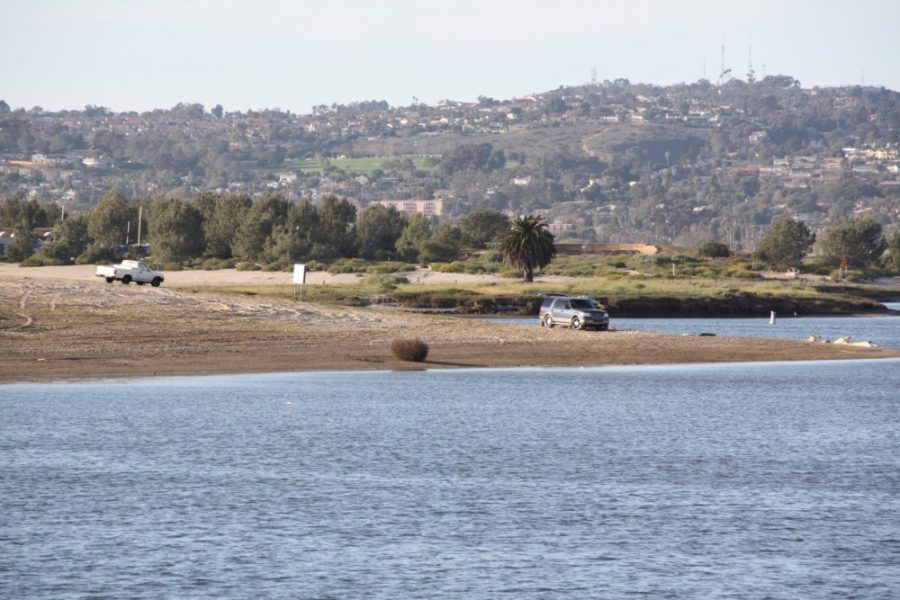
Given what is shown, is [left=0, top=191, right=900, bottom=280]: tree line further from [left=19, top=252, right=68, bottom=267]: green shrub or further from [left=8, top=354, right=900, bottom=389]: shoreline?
[left=8, top=354, right=900, bottom=389]: shoreline

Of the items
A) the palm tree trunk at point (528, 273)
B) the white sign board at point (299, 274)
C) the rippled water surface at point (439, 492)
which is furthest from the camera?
the palm tree trunk at point (528, 273)

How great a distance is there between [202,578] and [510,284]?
309ft

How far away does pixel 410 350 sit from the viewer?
219 ft

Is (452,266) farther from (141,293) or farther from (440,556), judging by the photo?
(440,556)

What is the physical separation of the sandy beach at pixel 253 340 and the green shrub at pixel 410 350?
0.50 meters

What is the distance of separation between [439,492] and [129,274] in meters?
57.4

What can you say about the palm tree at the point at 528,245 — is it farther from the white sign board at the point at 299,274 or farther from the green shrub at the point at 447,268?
the white sign board at the point at 299,274

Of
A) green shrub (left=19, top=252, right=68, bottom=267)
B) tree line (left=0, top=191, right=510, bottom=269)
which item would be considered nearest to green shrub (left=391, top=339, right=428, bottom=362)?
tree line (left=0, top=191, right=510, bottom=269)

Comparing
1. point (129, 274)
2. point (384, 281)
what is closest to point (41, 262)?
point (384, 281)

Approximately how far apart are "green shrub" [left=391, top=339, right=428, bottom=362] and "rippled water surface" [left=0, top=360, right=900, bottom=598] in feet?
18.4

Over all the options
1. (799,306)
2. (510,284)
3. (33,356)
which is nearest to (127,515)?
(33,356)

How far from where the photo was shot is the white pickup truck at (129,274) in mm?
90125

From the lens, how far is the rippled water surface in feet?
92.4

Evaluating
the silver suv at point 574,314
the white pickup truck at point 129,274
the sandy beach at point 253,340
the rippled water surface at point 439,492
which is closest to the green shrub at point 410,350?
the sandy beach at point 253,340
